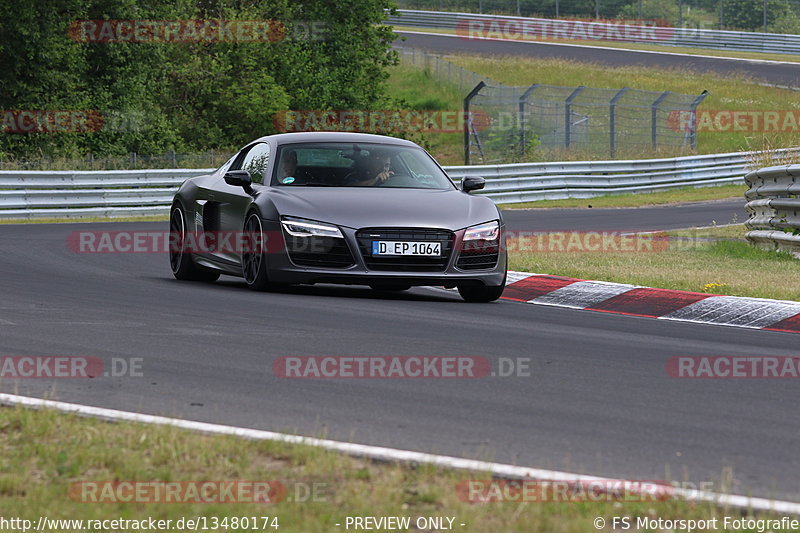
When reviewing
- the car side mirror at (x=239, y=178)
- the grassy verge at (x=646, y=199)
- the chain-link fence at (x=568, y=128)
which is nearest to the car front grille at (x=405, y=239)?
the car side mirror at (x=239, y=178)

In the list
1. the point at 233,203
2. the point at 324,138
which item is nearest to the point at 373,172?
the point at 324,138

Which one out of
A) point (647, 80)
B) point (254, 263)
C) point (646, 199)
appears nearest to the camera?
point (254, 263)

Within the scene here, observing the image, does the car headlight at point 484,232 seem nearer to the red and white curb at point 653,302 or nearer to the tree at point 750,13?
the red and white curb at point 653,302

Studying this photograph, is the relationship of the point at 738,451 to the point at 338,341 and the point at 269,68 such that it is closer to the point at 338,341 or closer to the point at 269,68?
the point at 338,341

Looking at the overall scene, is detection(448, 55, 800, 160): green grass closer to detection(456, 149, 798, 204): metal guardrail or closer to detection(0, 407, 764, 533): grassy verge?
detection(456, 149, 798, 204): metal guardrail

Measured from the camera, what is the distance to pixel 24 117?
31.0 meters

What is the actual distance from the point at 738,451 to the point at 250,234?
6.36 meters

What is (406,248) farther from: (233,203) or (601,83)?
(601,83)

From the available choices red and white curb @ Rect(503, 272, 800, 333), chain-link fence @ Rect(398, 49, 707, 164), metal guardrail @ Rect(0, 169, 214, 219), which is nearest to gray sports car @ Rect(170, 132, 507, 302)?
red and white curb @ Rect(503, 272, 800, 333)

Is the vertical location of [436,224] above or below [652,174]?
above

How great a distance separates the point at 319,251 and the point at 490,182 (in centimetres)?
1924

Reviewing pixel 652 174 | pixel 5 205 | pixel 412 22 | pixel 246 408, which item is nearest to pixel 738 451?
pixel 246 408

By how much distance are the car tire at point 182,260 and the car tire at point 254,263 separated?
4.00ft

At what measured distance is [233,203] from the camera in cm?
1159
